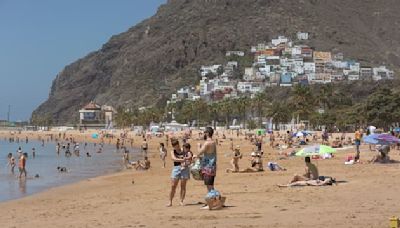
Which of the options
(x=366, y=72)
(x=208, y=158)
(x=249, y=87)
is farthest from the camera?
(x=249, y=87)

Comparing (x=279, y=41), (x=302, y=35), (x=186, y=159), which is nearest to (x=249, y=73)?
(x=279, y=41)

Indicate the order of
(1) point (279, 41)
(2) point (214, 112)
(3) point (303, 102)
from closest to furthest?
(3) point (303, 102)
(2) point (214, 112)
(1) point (279, 41)

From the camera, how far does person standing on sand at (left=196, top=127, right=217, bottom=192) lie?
35.0 feet

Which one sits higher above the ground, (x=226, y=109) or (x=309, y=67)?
(x=309, y=67)

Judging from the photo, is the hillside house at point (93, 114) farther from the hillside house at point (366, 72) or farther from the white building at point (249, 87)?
the hillside house at point (366, 72)

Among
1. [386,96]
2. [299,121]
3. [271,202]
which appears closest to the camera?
[271,202]

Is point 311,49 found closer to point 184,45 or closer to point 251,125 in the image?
point 184,45

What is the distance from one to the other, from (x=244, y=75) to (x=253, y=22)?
789 inches

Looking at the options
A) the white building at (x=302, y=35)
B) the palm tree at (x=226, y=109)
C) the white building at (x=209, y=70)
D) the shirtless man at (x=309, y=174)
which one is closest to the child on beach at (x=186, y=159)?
the shirtless man at (x=309, y=174)

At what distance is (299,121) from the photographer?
3509 inches

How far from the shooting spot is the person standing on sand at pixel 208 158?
10664 mm

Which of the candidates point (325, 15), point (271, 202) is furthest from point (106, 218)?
point (325, 15)

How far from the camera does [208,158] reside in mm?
10805

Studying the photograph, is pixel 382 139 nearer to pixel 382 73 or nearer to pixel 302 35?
pixel 382 73
